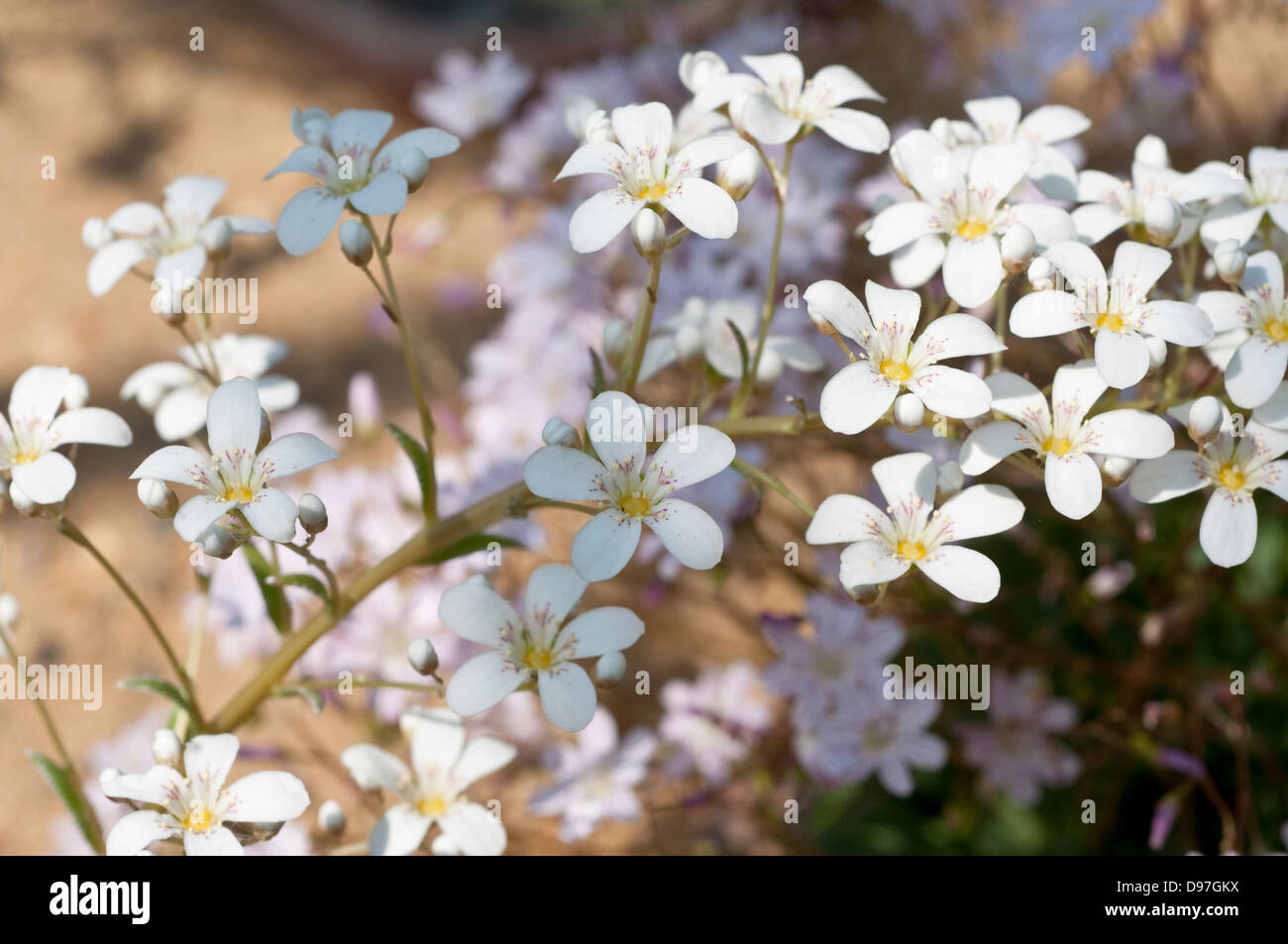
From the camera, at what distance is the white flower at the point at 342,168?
1.17 m

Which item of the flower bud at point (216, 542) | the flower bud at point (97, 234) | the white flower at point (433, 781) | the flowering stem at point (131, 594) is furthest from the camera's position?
the flower bud at point (97, 234)

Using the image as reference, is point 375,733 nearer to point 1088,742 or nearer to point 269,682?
point 269,682

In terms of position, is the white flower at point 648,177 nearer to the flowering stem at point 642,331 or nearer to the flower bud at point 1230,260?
the flowering stem at point 642,331

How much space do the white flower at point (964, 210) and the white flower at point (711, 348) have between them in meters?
0.22

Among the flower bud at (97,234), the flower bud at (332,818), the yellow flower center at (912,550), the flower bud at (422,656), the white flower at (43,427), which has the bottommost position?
the flower bud at (332,818)

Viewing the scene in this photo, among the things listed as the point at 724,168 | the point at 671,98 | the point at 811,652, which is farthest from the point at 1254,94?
the point at 724,168

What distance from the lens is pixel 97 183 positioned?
3590 millimetres

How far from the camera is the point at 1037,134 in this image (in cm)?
142

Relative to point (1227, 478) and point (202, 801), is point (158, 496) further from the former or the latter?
point (1227, 478)

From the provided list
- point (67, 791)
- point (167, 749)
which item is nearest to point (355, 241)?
point (167, 749)

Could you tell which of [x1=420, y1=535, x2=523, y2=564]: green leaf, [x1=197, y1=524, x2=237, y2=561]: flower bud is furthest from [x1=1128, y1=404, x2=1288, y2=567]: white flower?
[x1=197, y1=524, x2=237, y2=561]: flower bud

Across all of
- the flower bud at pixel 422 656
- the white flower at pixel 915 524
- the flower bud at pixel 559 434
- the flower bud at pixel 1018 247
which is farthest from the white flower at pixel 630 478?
the flower bud at pixel 1018 247

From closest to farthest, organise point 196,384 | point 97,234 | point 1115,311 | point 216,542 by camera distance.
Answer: point 216,542 < point 1115,311 < point 97,234 < point 196,384

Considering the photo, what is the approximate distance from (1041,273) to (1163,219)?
17cm
